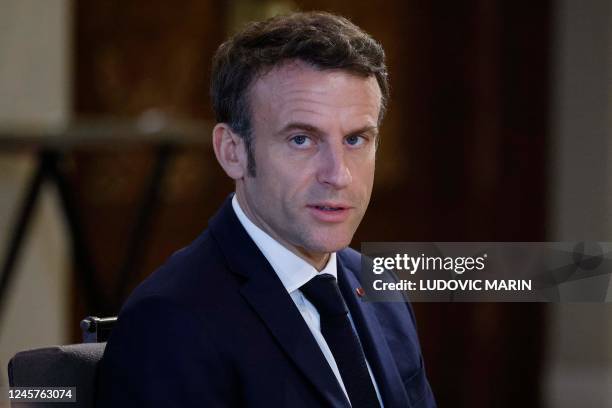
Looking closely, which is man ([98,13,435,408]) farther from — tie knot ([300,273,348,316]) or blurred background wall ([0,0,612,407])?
blurred background wall ([0,0,612,407])

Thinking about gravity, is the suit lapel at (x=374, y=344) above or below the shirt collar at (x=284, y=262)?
below

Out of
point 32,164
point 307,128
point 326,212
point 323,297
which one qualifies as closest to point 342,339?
point 323,297

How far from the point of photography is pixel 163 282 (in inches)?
45.9

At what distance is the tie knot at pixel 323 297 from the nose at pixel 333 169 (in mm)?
134

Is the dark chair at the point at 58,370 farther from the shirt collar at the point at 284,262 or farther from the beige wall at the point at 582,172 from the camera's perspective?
the beige wall at the point at 582,172

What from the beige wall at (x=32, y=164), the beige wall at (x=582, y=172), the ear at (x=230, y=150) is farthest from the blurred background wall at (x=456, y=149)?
the ear at (x=230, y=150)

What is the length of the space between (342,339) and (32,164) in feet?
7.13

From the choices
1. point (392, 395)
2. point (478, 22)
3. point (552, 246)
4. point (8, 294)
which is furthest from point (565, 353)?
point (392, 395)

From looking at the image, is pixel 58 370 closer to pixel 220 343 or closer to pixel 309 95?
pixel 220 343

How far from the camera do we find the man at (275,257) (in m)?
1.12

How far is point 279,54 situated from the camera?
120 cm

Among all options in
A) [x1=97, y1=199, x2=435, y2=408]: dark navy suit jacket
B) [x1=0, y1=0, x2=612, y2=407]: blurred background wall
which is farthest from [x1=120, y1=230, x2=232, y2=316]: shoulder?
[x1=0, y1=0, x2=612, y2=407]: blurred background wall

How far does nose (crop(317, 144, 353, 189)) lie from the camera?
120cm

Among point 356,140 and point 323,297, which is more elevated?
point 356,140
